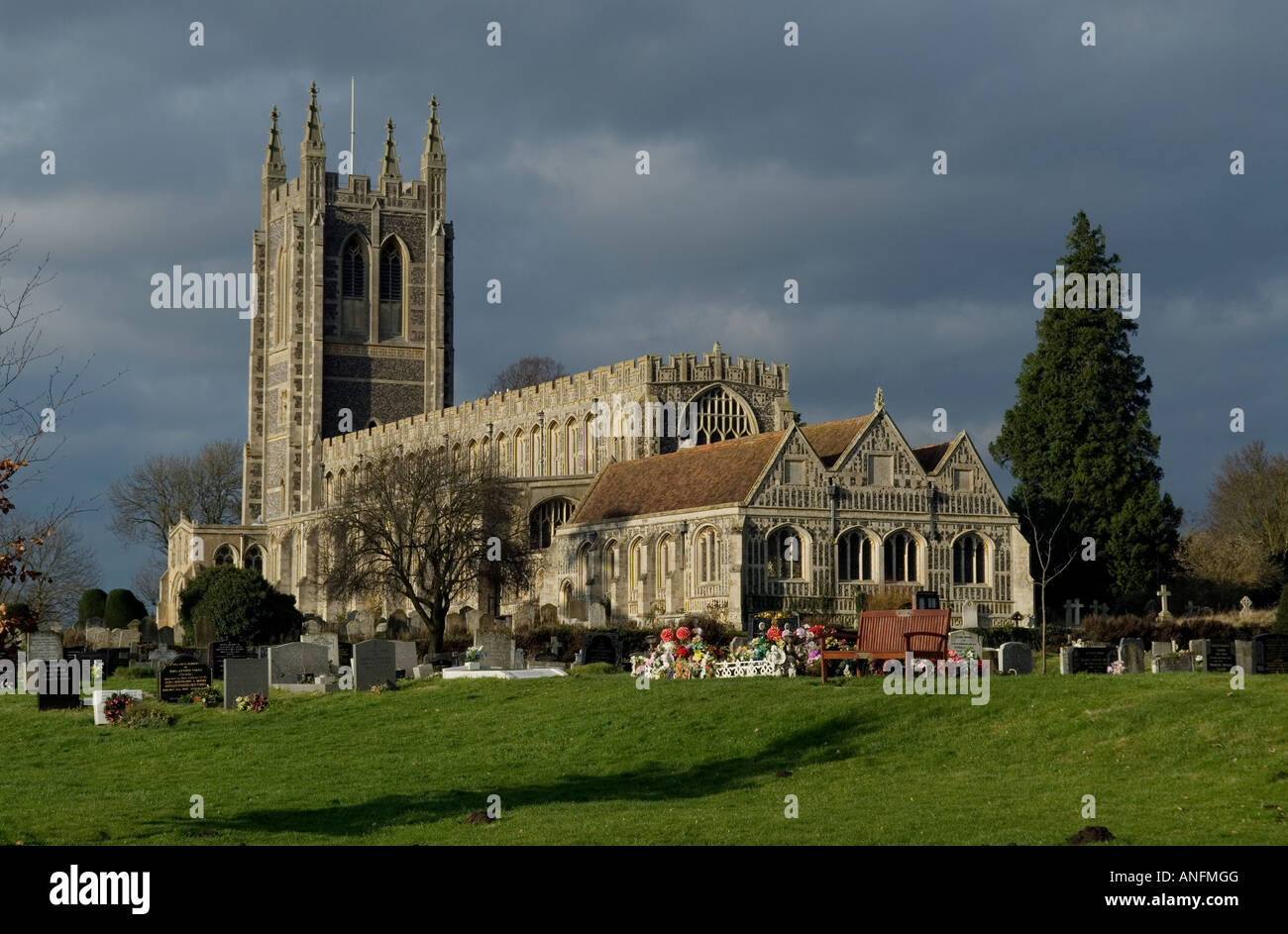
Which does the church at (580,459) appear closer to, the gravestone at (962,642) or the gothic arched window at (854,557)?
the gothic arched window at (854,557)

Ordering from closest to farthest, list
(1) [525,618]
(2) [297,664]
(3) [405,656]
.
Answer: (2) [297,664] < (3) [405,656] < (1) [525,618]

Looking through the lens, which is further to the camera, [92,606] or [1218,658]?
[92,606]

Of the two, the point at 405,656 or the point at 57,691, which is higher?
the point at 405,656

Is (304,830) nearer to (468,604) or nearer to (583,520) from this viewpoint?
(583,520)

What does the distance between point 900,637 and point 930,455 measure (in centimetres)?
3513

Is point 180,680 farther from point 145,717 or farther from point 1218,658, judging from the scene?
point 1218,658

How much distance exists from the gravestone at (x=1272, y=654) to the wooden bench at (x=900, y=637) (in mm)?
6467

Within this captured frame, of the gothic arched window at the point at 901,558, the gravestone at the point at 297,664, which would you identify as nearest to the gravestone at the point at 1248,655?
the gravestone at the point at 297,664

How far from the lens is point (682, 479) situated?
66375 mm

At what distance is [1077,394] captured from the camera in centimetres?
7188

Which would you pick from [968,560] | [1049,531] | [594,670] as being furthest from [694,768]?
[1049,531]

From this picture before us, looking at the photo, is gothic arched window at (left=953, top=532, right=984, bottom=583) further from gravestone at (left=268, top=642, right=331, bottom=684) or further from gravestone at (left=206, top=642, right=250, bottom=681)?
gravestone at (left=268, top=642, right=331, bottom=684)

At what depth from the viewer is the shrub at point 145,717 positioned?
32.1 m
